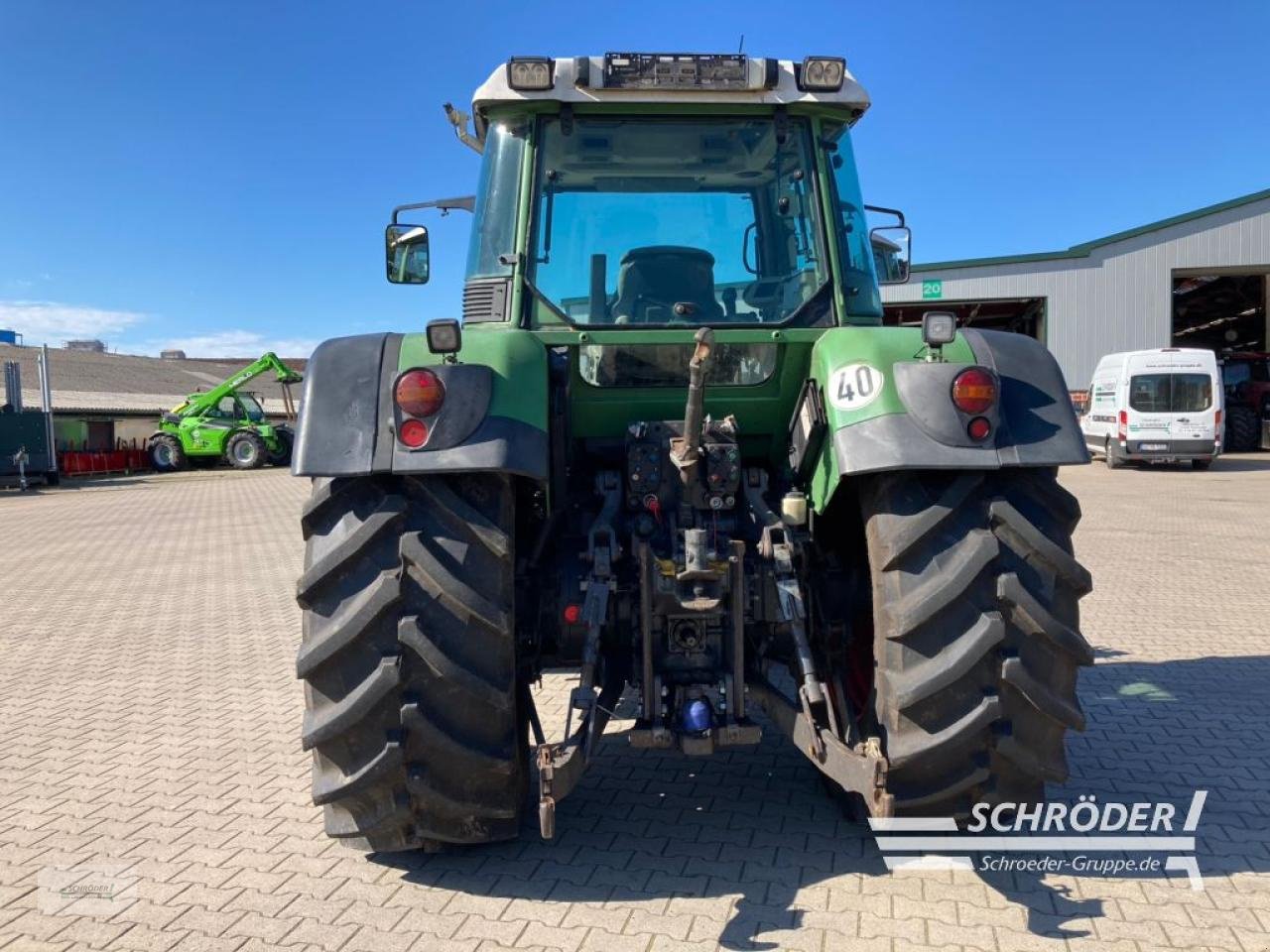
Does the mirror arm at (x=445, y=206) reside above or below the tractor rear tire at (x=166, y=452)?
above

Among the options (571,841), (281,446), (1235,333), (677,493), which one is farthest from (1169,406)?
(281,446)

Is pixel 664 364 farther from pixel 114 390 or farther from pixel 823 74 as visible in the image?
pixel 114 390

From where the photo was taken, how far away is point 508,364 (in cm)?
331

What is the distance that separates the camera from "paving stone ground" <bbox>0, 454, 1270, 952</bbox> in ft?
9.87

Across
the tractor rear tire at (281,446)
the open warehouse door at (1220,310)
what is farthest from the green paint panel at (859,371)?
the tractor rear tire at (281,446)

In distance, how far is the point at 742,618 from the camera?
3424mm

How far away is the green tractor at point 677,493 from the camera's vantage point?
307 cm

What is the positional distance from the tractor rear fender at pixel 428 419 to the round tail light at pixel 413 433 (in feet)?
0.06

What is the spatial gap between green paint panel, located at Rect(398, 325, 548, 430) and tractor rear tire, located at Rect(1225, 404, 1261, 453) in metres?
28.0

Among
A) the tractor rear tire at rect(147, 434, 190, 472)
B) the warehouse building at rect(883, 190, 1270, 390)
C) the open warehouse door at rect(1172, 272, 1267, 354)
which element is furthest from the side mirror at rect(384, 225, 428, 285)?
the open warehouse door at rect(1172, 272, 1267, 354)

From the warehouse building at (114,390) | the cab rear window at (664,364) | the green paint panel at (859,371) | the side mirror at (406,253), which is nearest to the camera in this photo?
the green paint panel at (859,371)

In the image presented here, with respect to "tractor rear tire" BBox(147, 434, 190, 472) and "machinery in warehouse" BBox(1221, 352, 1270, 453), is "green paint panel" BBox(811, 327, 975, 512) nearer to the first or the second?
"machinery in warehouse" BBox(1221, 352, 1270, 453)

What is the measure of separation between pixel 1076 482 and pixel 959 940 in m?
18.2

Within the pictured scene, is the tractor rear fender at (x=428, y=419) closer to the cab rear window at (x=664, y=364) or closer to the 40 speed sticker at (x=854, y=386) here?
the cab rear window at (x=664, y=364)
